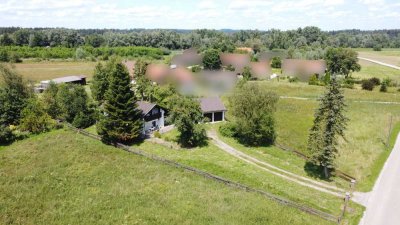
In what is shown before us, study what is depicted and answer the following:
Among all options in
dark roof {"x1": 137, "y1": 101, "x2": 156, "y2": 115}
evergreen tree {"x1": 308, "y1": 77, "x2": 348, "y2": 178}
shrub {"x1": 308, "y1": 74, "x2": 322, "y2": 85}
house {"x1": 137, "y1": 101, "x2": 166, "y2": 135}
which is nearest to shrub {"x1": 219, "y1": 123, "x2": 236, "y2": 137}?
house {"x1": 137, "y1": 101, "x2": 166, "y2": 135}

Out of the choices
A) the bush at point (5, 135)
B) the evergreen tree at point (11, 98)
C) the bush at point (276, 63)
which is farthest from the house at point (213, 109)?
the bush at point (276, 63)

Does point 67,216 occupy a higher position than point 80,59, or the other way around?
point 80,59

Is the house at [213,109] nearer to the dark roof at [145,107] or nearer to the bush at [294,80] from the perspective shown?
the dark roof at [145,107]

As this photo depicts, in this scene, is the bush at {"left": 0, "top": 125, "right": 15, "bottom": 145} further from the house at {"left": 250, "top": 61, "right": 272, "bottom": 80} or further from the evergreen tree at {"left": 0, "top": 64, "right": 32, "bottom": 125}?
the house at {"left": 250, "top": 61, "right": 272, "bottom": 80}

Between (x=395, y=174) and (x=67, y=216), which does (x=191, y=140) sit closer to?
(x=67, y=216)

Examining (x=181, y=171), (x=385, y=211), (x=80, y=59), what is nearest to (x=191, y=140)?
(x=181, y=171)

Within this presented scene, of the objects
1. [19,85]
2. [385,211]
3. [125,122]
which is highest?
[19,85]
